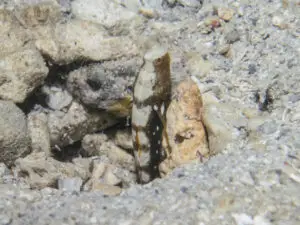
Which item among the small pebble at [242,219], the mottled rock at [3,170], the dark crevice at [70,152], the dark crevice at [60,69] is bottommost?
the dark crevice at [70,152]

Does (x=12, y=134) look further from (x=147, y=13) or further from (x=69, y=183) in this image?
(x=147, y=13)

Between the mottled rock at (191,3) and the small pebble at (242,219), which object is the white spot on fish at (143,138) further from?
the small pebble at (242,219)

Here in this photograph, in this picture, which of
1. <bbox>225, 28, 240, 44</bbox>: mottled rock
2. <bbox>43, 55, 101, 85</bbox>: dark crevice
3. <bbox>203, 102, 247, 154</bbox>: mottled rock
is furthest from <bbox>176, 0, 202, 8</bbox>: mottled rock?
<bbox>203, 102, 247, 154</bbox>: mottled rock

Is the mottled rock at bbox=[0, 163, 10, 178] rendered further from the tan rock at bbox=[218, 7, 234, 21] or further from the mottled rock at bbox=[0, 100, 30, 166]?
the tan rock at bbox=[218, 7, 234, 21]

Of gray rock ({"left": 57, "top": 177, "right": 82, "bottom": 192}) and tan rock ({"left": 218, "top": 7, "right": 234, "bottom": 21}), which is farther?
tan rock ({"left": 218, "top": 7, "right": 234, "bottom": 21})

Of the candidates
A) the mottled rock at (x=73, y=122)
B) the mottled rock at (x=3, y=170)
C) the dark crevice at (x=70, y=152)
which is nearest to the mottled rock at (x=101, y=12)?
the mottled rock at (x=73, y=122)

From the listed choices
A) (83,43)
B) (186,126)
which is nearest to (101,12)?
(83,43)
